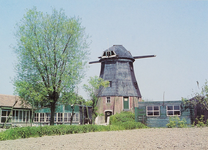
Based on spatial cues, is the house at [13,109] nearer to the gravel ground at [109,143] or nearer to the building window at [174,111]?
the building window at [174,111]

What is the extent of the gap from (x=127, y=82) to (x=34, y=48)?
21980 millimetres

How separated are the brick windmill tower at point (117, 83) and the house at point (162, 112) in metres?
10.6

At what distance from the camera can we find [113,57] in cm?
4503

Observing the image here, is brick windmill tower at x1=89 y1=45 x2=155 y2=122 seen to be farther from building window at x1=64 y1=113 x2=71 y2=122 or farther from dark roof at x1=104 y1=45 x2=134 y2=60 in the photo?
building window at x1=64 y1=113 x2=71 y2=122

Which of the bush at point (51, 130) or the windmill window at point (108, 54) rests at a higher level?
the windmill window at point (108, 54)

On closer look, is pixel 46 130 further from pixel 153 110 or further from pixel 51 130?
pixel 153 110

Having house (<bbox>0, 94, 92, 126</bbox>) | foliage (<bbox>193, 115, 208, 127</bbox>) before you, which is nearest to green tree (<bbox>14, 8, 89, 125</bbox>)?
house (<bbox>0, 94, 92, 126</bbox>)

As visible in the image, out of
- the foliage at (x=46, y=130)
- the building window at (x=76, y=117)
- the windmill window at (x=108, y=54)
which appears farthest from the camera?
the windmill window at (x=108, y=54)

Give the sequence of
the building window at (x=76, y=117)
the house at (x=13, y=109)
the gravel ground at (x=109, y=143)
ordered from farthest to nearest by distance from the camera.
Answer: the building window at (x=76, y=117) < the house at (x=13, y=109) < the gravel ground at (x=109, y=143)

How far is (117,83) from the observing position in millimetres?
43781

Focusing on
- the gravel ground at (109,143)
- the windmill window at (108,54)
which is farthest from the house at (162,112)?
the windmill window at (108,54)

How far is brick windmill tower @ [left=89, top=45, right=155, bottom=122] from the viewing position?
42.5 m

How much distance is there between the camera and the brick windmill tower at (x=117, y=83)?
42531 millimetres

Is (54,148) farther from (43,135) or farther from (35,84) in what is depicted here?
(35,84)
